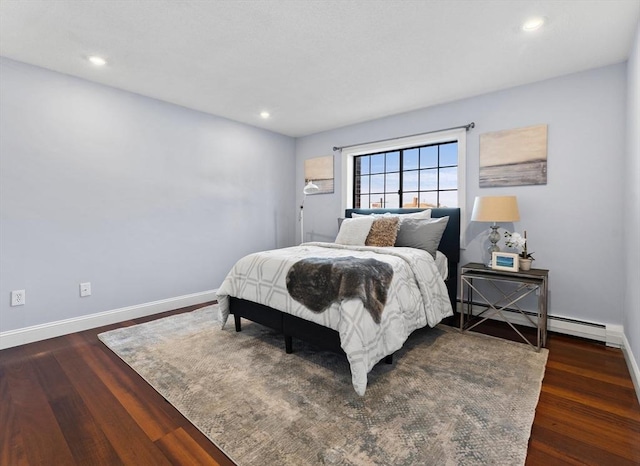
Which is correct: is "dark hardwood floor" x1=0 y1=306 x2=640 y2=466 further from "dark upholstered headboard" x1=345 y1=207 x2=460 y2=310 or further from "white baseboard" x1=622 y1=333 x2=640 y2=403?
"dark upholstered headboard" x1=345 y1=207 x2=460 y2=310

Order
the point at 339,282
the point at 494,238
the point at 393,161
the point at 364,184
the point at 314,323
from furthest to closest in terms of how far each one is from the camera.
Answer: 1. the point at 364,184
2. the point at 393,161
3. the point at 494,238
4. the point at 314,323
5. the point at 339,282

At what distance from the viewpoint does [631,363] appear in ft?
7.07

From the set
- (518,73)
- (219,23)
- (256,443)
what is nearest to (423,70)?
(518,73)

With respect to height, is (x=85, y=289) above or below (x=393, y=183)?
below

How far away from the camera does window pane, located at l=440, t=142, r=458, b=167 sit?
3.69 metres

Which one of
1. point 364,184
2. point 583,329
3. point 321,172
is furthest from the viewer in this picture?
point 321,172

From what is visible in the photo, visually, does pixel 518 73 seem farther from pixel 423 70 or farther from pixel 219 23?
pixel 219 23

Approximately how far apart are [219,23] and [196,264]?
2720 mm

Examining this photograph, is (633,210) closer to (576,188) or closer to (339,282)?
(576,188)

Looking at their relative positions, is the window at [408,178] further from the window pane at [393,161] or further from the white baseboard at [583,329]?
the white baseboard at [583,329]

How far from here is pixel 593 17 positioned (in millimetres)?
2049

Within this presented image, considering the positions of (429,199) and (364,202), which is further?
(364,202)

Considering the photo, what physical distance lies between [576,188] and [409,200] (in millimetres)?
1727

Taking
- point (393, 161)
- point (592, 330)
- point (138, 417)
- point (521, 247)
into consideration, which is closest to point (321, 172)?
point (393, 161)
